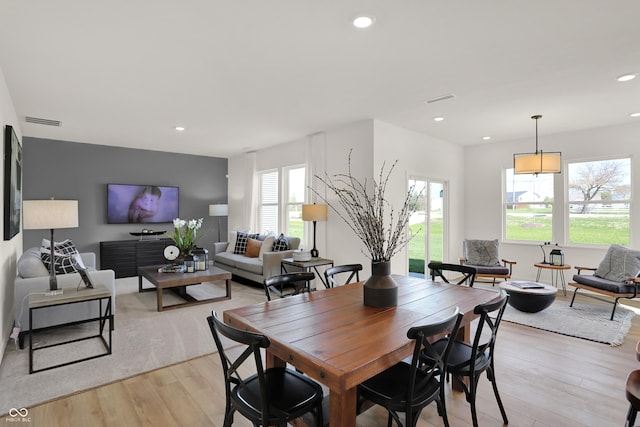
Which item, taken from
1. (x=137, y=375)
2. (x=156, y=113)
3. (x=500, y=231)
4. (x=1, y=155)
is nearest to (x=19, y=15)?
(x=1, y=155)

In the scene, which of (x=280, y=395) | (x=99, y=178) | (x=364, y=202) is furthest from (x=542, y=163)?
(x=99, y=178)

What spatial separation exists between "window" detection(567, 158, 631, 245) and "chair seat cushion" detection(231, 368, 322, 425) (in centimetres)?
581

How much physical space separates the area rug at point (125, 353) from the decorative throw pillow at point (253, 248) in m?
1.48

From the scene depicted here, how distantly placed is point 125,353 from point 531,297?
449 cm

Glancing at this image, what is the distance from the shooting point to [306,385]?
1.78 metres

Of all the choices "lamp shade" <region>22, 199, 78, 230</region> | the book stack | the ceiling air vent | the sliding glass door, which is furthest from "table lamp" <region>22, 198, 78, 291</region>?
the sliding glass door

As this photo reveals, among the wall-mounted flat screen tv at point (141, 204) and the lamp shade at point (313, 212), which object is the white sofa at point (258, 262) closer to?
the lamp shade at point (313, 212)

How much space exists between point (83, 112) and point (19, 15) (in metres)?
2.52

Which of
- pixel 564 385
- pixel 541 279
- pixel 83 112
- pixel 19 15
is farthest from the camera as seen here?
pixel 541 279

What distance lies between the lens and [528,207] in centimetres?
618

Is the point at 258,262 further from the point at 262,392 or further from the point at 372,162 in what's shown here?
Answer: the point at 262,392

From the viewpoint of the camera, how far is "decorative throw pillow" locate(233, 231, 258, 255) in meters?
6.64

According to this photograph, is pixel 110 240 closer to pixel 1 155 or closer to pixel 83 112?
pixel 83 112

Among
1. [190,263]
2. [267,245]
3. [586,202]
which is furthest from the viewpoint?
[267,245]
